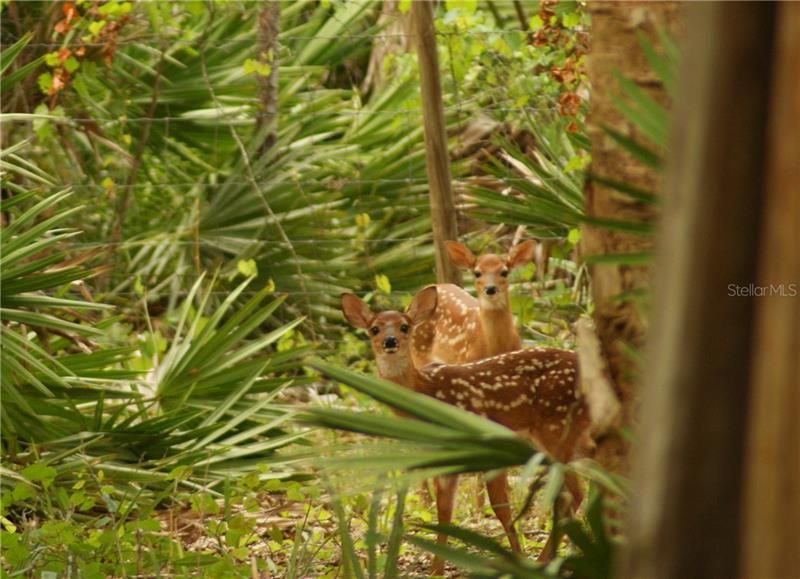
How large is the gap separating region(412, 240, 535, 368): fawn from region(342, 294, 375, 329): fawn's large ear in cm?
38

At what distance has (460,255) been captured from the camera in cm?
559

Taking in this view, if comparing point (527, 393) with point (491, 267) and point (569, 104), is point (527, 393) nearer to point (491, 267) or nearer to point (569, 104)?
point (491, 267)

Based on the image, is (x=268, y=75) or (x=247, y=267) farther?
(x=268, y=75)

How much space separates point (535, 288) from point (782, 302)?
6028mm

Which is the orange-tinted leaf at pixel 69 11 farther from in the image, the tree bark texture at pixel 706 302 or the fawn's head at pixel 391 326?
the tree bark texture at pixel 706 302

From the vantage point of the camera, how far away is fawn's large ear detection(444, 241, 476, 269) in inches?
218

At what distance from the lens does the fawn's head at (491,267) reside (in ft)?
17.8

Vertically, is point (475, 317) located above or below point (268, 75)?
below

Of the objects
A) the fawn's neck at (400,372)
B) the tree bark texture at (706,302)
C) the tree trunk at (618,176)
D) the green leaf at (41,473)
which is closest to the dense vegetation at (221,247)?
the green leaf at (41,473)

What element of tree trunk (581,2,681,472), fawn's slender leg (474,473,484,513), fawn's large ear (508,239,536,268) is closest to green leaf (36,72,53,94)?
fawn's large ear (508,239,536,268)

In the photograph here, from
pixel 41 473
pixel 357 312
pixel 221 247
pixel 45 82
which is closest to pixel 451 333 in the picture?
pixel 357 312

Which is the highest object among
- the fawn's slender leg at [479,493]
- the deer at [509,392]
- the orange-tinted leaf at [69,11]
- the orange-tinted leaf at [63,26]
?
the orange-tinted leaf at [69,11]

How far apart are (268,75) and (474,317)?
2742mm

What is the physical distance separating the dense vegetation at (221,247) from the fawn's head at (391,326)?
11.4 inches
